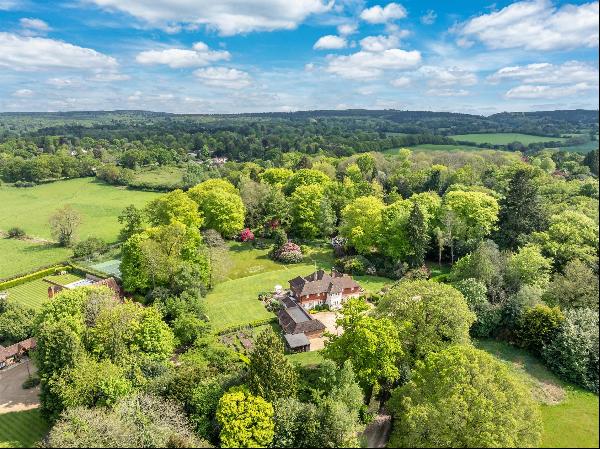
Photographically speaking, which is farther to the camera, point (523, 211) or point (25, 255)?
point (25, 255)

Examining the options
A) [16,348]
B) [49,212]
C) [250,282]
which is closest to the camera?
[16,348]

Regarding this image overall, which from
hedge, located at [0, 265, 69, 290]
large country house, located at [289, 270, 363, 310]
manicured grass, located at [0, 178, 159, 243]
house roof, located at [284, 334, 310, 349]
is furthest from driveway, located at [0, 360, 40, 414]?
manicured grass, located at [0, 178, 159, 243]

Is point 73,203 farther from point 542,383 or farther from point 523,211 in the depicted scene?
point 542,383

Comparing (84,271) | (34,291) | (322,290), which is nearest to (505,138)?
(322,290)

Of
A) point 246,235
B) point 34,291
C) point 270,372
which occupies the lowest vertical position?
point 34,291

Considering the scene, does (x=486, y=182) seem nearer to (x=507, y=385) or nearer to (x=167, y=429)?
(x=507, y=385)

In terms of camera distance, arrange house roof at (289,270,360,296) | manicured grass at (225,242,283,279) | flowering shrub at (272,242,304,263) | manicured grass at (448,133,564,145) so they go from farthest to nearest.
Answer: manicured grass at (448,133,564,145) → flowering shrub at (272,242,304,263) → manicured grass at (225,242,283,279) → house roof at (289,270,360,296)

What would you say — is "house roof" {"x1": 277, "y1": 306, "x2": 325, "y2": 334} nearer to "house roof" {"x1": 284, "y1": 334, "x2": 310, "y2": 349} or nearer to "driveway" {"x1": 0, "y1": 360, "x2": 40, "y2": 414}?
"house roof" {"x1": 284, "y1": 334, "x2": 310, "y2": 349}

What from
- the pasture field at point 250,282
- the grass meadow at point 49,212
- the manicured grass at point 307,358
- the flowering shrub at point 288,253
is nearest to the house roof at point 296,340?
the manicured grass at point 307,358
